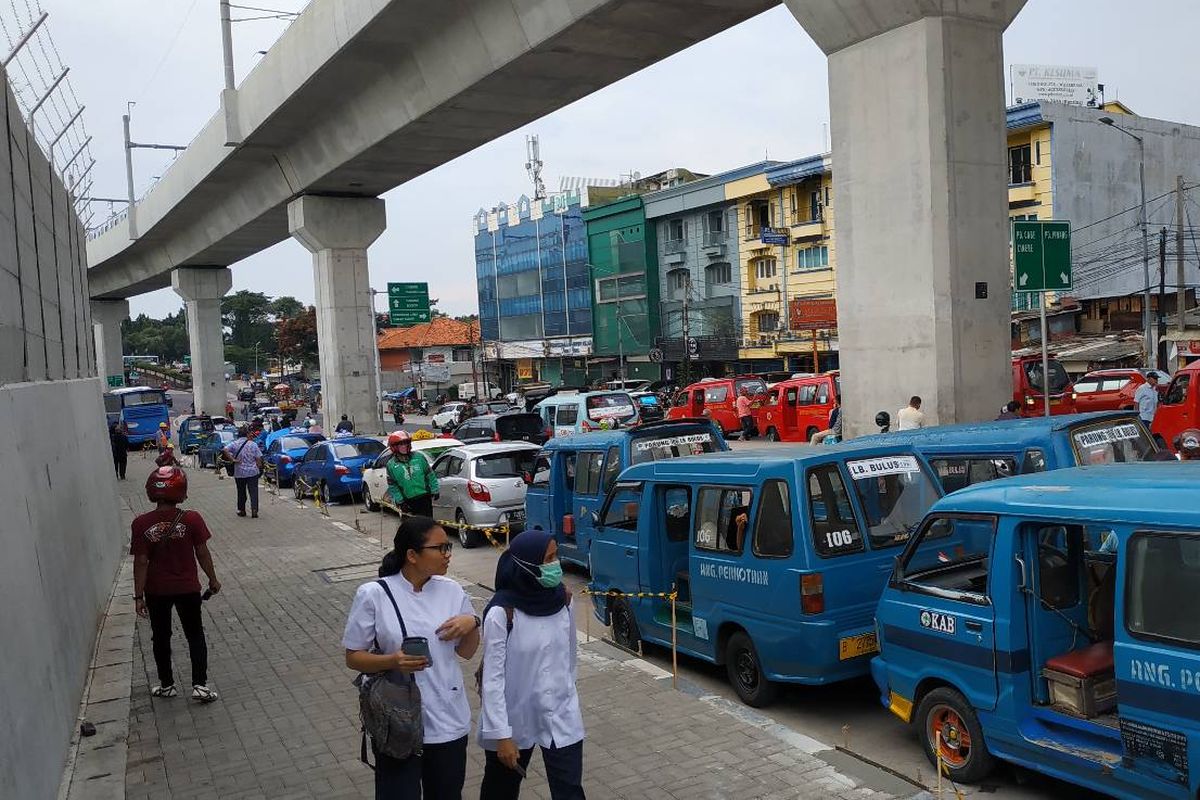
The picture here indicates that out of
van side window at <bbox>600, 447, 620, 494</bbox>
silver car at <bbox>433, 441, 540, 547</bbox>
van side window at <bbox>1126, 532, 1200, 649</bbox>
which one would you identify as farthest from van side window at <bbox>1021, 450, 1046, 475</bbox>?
silver car at <bbox>433, 441, 540, 547</bbox>

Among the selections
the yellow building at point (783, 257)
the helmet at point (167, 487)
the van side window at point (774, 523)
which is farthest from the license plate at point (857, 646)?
the yellow building at point (783, 257)

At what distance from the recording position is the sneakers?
25.1 ft

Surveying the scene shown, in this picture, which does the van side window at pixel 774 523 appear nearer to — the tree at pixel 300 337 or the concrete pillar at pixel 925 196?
the concrete pillar at pixel 925 196

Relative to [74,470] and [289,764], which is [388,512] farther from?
[289,764]

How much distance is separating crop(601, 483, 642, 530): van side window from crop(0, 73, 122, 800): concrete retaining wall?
4418 mm

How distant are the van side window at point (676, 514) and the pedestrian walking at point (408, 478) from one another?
12.9ft

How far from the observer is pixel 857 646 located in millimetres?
6531

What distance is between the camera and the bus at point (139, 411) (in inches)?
1696

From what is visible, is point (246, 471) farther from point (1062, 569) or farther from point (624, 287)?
point (624, 287)

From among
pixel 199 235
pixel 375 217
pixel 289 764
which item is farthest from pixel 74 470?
pixel 199 235

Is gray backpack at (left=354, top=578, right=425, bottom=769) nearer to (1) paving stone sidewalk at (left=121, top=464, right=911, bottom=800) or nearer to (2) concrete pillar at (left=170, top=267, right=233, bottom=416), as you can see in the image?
(1) paving stone sidewalk at (left=121, top=464, right=911, bottom=800)

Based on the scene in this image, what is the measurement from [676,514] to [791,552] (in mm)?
2007

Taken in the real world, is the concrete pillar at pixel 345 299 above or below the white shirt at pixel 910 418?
above

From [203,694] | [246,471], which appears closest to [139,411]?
[246,471]
